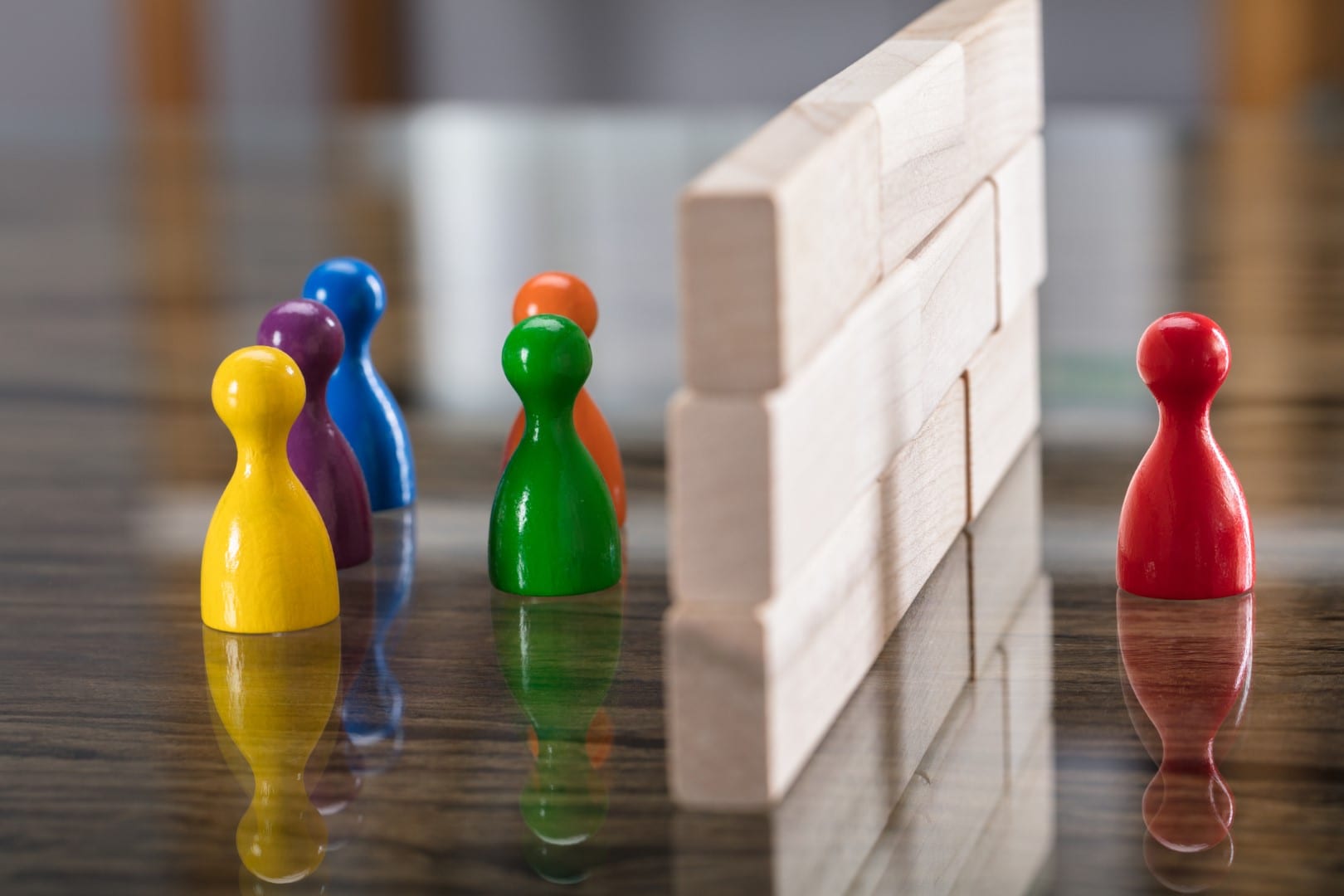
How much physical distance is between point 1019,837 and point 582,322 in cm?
54

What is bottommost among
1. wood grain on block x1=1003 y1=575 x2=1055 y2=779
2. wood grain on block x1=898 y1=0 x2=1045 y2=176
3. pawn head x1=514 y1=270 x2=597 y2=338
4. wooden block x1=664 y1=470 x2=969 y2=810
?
wood grain on block x1=1003 y1=575 x2=1055 y2=779

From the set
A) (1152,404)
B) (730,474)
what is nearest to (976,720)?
(730,474)

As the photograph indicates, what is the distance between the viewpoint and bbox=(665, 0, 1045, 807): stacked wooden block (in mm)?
647

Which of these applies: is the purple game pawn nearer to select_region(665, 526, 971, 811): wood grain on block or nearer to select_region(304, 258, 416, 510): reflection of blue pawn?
select_region(304, 258, 416, 510): reflection of blue pawn

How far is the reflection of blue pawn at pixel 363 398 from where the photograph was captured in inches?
45.8

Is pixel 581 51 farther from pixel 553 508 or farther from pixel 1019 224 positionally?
pixel 553 508

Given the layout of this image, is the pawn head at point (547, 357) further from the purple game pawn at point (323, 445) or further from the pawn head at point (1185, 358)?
the pawn head at point (1185, 358)

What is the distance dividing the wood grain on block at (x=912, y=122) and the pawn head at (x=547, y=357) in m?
0.18

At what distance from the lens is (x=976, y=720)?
78 centimetres

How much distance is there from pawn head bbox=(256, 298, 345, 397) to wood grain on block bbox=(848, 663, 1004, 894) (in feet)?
1.40

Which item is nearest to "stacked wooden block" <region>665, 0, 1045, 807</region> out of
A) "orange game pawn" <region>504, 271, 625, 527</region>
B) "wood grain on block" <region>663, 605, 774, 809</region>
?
"wood grain on block" <region>663, 605, 774, 809</region>

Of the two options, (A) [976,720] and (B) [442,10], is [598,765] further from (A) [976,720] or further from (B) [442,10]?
(B) [442,10]

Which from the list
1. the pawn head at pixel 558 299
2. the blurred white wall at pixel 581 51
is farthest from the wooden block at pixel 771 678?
the blurred white wall at pixel 581 51

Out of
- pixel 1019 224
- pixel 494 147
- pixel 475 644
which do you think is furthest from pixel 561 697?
pixel 494 147
